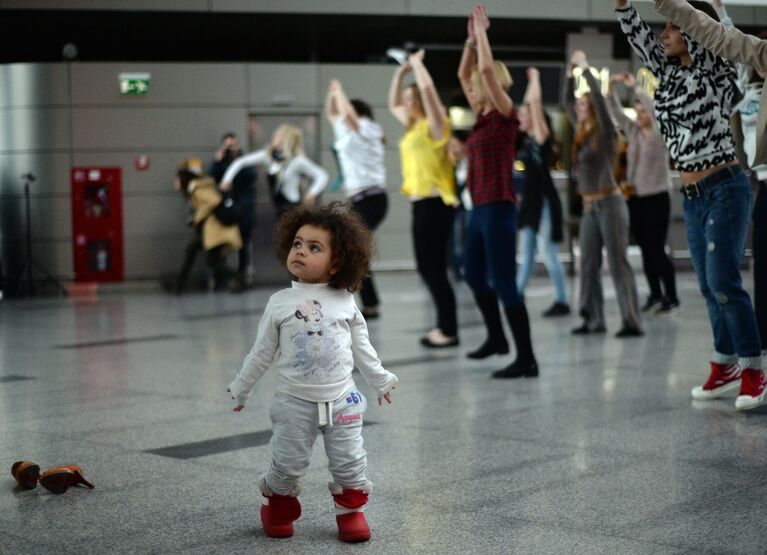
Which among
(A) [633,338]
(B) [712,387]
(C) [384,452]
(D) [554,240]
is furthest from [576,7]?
(C) [384,452]

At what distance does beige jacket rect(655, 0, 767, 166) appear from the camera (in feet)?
15.7

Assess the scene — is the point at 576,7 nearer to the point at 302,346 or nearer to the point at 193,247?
the point at 193,247

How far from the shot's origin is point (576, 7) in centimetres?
1652

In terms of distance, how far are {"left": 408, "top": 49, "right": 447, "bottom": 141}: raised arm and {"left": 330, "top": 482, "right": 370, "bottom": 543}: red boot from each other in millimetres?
4513

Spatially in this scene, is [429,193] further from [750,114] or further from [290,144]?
[290,144]

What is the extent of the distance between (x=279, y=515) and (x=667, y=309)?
799 cm

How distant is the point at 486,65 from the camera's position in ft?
21.2

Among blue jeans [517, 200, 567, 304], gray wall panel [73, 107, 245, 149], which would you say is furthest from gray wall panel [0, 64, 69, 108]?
blue jeans [517, 200, 567, 304]

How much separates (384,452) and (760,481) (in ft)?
4.92

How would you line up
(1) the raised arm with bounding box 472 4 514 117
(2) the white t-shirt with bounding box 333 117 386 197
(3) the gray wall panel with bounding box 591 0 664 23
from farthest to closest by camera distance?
(3) the gray wall panel with bounding box 591 0 664 23, (2) the white t-shirt with bounding box 333 117 386 197, (1) the raised arm with bounding box 472 4 514 117

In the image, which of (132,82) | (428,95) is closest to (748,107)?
(428,95)

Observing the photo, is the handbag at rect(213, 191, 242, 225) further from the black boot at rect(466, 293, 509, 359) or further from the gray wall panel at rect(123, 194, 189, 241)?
the black boot at rect(466, 293, 509, 359)

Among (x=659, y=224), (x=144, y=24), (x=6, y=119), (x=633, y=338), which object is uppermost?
(x=144, y=24)

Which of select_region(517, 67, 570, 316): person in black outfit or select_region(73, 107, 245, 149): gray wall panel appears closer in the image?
select_region(517, 67, 570, 316): person in black outfit
